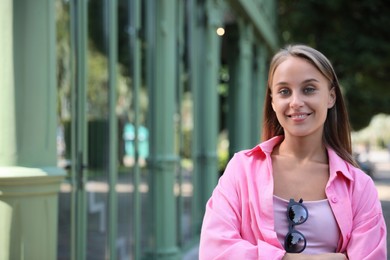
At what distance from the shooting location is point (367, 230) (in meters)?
1.96

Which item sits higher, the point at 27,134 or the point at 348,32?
the point at 348,32

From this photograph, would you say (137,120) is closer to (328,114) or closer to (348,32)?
(328,114)

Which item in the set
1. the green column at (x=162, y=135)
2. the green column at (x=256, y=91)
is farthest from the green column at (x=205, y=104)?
the green column at (x=256, y=91)

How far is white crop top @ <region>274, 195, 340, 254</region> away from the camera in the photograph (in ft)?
6.41

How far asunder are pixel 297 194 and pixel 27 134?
5.62ft

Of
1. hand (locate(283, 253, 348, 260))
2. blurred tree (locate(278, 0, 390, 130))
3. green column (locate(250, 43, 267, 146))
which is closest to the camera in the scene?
hand (locate(283, 253, 348, 260))

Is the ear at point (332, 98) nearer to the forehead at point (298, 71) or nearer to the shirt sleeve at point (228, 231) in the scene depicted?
the forehead at point (298, 71)

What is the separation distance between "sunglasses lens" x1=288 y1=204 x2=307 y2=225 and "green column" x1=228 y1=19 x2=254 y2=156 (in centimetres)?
1130

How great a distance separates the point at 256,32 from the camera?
1595cm

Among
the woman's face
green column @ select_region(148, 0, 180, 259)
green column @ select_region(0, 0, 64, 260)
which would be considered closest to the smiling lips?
the woman's face

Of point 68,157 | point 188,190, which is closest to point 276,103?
point 68,157

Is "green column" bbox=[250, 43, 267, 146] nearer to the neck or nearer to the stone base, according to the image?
the stone base

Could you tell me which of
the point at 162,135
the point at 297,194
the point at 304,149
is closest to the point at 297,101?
the point at 304,149

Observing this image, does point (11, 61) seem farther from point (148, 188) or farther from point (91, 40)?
point (148, 188)
